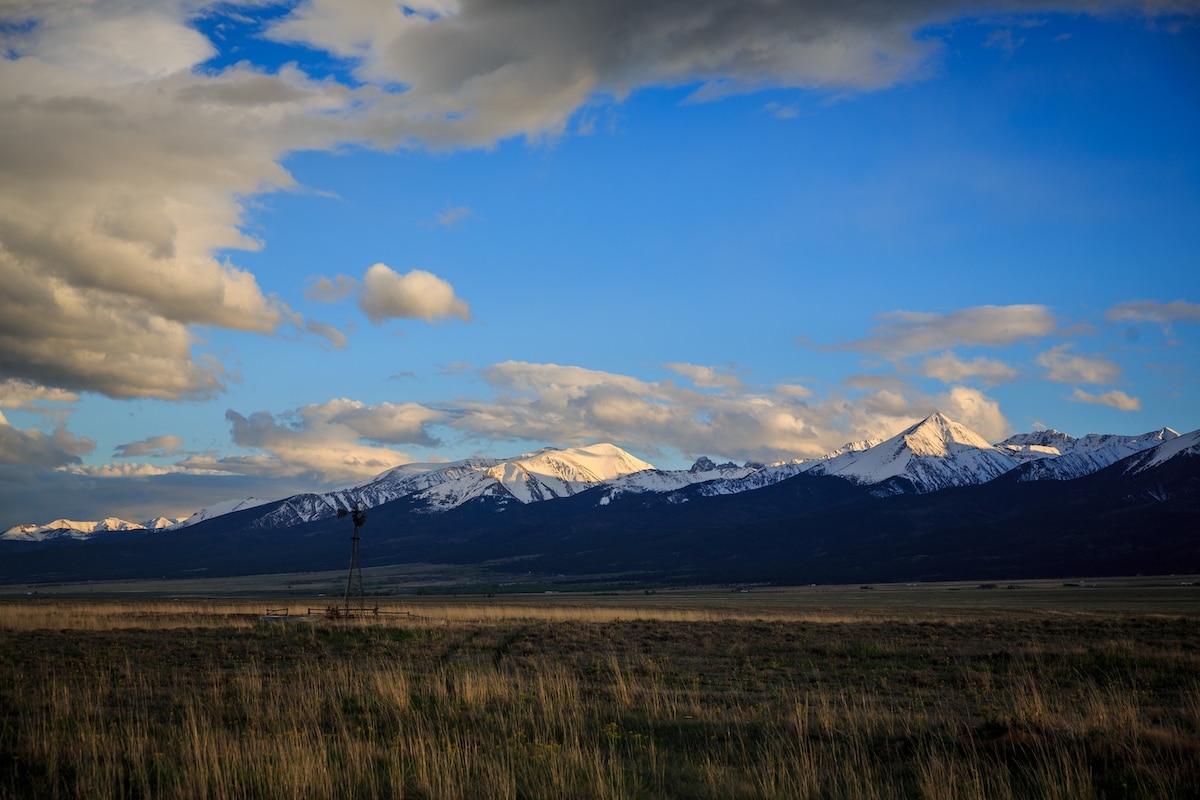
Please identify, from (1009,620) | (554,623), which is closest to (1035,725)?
(554,623)

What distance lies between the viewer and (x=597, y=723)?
496 inches

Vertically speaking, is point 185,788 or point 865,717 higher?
point 185,788

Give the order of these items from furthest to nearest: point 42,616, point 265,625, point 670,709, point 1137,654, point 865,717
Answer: point 42,616 → point 265,625 → point 1137,654 → point 670,709 → point 865,717

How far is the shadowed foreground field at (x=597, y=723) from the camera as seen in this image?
898 cm

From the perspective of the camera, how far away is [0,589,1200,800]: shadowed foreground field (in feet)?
29.5

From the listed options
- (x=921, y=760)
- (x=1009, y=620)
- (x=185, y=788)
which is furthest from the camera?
(x=1009, y=620)

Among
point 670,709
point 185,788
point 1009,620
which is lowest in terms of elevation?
point 1009,620

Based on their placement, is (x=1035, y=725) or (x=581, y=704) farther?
(x=581, y=704)

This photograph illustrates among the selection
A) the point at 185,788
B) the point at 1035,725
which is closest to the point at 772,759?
the point at 1035,725

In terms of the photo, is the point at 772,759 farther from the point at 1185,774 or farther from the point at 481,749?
the point at 1185,774

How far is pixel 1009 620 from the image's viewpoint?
42062mm

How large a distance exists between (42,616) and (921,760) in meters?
43.5

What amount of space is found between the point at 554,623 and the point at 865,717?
1148 inches

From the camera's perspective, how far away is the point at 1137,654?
23.3 metres
